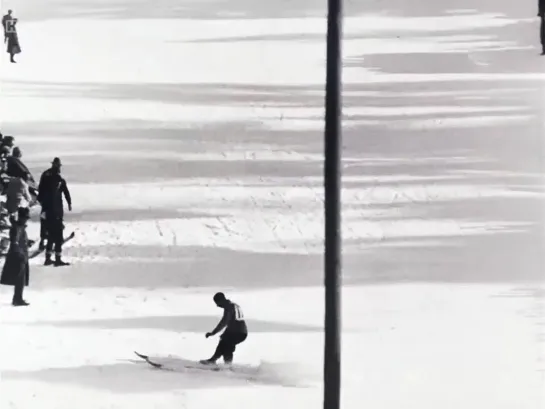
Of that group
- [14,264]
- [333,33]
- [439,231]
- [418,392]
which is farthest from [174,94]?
[418,392]

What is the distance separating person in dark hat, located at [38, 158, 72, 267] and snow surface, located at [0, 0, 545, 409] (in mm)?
32

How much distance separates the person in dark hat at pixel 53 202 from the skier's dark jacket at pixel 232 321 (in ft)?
1.18

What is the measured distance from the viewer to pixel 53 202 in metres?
1.31

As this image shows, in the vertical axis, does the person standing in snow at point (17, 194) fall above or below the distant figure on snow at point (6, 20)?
below

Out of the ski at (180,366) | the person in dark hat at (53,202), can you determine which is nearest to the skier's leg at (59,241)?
the person in dark hat at (53,202)

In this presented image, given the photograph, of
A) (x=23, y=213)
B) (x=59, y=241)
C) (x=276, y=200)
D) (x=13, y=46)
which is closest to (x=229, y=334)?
(x=276, y=200)

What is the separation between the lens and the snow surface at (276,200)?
1.27m

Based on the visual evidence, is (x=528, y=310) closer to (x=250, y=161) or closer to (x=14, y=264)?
(x=250, y=161)

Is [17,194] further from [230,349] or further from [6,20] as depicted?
[230,349]

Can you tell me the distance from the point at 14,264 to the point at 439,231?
2.82 ft

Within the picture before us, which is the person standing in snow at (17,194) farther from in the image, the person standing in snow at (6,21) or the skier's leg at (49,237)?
the person standing in snow at (6,21)

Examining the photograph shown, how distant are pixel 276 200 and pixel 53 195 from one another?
45cm

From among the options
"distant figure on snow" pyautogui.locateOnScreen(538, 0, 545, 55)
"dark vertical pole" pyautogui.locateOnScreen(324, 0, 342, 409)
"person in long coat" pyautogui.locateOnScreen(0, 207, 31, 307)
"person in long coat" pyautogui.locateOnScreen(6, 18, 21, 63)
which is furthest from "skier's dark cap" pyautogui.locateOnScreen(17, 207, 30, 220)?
"distant figure on snow" pyautogui.locateOnScreen(538, 0, 545, 55)

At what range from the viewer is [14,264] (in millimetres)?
1297
